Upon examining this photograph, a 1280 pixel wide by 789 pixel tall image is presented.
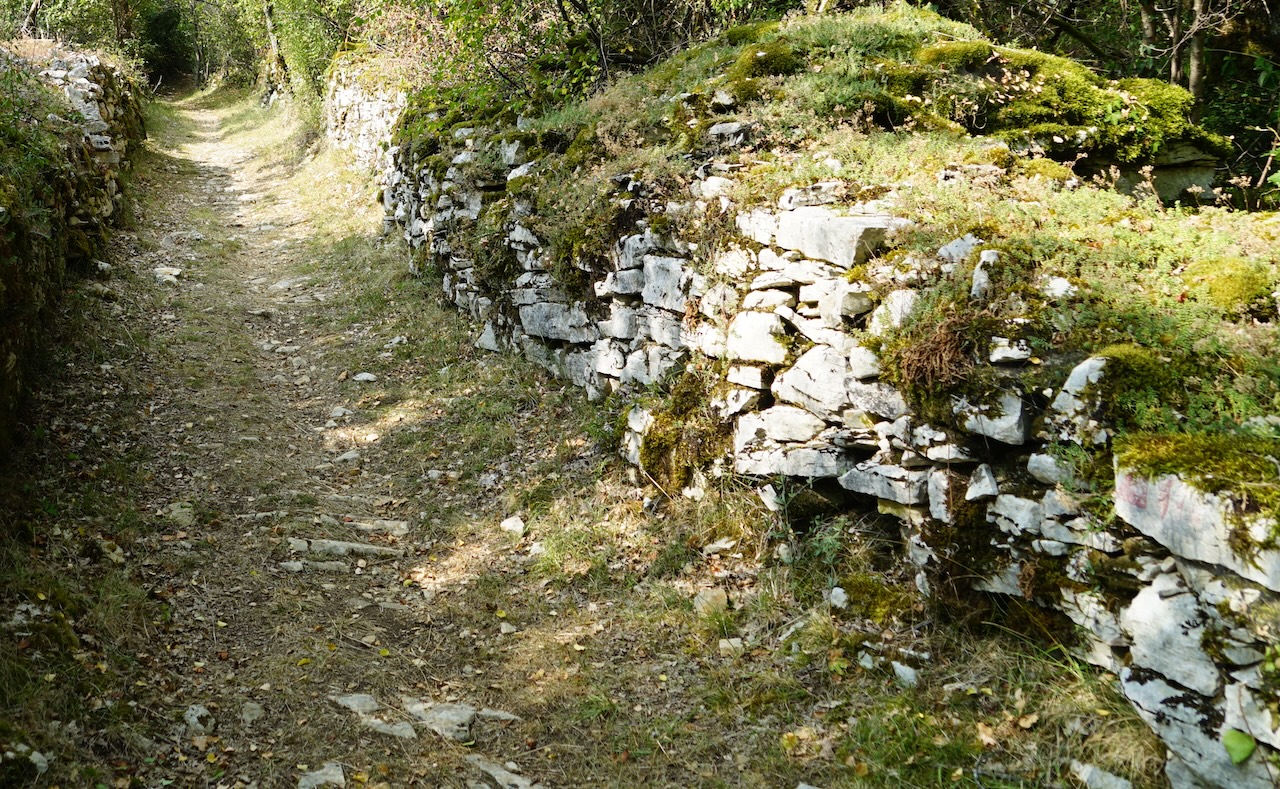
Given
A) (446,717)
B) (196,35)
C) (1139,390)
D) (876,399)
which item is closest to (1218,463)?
(1139,390)

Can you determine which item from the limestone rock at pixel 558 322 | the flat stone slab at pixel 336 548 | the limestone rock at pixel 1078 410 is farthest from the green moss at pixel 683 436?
the limestone rock at pixel 1078 410

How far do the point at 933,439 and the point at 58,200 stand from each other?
9394mm

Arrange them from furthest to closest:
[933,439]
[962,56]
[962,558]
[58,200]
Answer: [58,200] < [962,56] < [933,439] < [962,558]

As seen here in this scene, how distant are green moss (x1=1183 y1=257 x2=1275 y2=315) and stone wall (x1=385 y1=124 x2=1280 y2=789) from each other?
0.68m

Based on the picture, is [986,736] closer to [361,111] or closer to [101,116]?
[361,111]

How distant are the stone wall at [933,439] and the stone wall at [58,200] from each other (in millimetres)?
4309

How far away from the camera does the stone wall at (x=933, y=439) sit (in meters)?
3.09

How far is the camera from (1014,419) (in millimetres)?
4020

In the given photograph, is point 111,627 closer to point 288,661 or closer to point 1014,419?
point 288,661

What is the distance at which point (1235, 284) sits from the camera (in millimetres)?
4078

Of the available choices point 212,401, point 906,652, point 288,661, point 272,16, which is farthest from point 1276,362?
point 272,16

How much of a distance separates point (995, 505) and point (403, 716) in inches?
134

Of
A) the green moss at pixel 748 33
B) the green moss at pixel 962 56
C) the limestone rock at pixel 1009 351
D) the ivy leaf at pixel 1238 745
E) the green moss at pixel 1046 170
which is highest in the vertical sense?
the green moss at pixel 748 33

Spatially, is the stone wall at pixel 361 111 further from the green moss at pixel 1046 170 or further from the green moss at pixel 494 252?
the green moss at pixel 1046 170
